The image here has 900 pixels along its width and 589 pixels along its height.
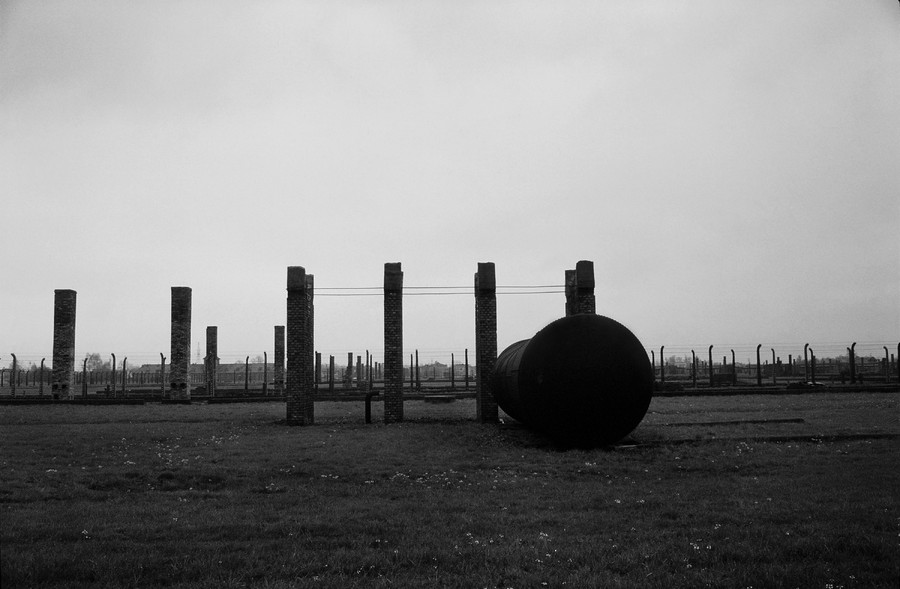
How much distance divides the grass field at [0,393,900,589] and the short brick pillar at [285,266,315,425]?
3543mm

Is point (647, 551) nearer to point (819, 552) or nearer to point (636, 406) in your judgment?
point (819, 552)

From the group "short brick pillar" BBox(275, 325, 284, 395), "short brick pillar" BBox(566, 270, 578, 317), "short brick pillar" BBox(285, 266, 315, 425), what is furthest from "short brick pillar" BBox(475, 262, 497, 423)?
"short brick pillar" BBox(275, 325, 284, 395)

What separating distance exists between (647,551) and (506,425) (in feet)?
34.6

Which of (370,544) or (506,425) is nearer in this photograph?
(370,544)

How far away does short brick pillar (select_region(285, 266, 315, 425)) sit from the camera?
16.2 m

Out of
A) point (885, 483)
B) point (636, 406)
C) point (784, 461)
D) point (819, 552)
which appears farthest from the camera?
point (636, 406)

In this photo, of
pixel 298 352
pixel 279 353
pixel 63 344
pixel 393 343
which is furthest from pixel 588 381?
pixel 279 353

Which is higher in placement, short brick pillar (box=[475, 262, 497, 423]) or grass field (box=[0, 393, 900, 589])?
short brick pillar (box=[475, 262, 497, 423])

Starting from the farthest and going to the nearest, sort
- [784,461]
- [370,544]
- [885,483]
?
[784,461] < [885,483] < [370,544]

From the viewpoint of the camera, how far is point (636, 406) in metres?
11.2

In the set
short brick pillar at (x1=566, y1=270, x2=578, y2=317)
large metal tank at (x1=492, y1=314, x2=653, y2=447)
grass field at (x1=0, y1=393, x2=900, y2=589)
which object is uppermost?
short brick pillar at (x1=566, y1=270, x2=578, y2=317)

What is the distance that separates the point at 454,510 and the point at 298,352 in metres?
11.0

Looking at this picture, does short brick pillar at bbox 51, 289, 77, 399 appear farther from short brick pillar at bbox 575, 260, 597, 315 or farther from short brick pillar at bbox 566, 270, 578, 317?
short brick pillar at bbox 575, 260, 597, 315

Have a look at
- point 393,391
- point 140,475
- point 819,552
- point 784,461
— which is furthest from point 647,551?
point 393,391
